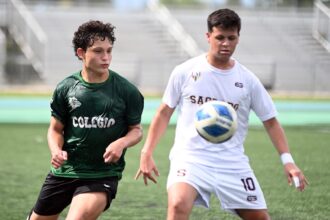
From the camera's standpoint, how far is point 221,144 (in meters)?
5.64

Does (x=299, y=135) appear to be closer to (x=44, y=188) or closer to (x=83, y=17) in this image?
(x=44, y=188)

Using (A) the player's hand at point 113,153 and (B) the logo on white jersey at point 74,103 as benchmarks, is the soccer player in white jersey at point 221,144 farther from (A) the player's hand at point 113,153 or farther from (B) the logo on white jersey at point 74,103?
(B) the logo on white jersey at point 74,103

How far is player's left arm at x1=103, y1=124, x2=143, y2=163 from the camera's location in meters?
5.36

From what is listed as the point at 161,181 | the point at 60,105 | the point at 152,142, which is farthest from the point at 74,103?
the point at 161,181

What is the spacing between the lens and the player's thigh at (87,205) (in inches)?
206

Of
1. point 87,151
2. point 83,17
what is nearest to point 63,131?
point 87,151

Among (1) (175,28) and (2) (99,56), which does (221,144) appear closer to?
(2) (99,56)

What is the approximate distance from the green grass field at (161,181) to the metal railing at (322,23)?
20.9 metres

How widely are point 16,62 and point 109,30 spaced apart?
28189mm

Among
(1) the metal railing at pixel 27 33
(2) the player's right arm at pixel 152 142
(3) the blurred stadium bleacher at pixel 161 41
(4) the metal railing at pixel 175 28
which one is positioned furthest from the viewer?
(4) the metal railing at pixel 175 28

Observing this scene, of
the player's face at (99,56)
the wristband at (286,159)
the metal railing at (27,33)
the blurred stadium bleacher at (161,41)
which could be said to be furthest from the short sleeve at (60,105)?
the metal railing at (27,33)

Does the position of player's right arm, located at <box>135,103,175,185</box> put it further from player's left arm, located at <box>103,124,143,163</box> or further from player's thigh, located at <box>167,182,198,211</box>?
player's thigh, located at <box>167,182,198,211</box>

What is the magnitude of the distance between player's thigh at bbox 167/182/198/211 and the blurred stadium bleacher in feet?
85.0

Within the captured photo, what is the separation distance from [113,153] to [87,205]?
396mm
